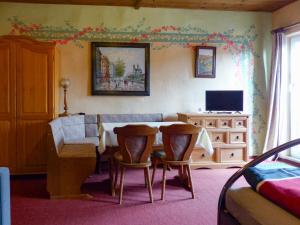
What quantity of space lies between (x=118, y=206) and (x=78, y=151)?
0.89 metres

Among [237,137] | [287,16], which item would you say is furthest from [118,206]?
[287,16]

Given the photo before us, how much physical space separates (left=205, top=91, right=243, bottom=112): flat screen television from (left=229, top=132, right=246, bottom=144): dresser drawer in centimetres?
41

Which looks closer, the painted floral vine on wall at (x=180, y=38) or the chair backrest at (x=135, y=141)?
the chair backrest at (x=135, y=141)

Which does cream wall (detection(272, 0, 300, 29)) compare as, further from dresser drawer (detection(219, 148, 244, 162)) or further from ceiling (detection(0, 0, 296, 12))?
dresser drawer (detection(219, 148, 244, 162))

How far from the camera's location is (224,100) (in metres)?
5.25

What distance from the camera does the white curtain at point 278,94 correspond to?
5344 millimetres

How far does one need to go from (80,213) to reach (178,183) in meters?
1.47

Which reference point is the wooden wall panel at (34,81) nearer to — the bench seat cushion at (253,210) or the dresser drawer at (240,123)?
the dresser drawer at (240,123)

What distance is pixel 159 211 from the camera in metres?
3.22

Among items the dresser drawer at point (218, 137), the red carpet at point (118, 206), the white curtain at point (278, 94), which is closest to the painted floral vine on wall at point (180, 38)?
the white curtain at point (278, 94)

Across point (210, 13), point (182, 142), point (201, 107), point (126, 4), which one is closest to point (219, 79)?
point (201, 107)

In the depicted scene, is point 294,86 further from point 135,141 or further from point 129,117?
point 135,141

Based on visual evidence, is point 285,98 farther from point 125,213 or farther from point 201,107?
point 125,213

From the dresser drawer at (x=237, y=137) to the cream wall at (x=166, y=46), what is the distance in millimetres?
726
